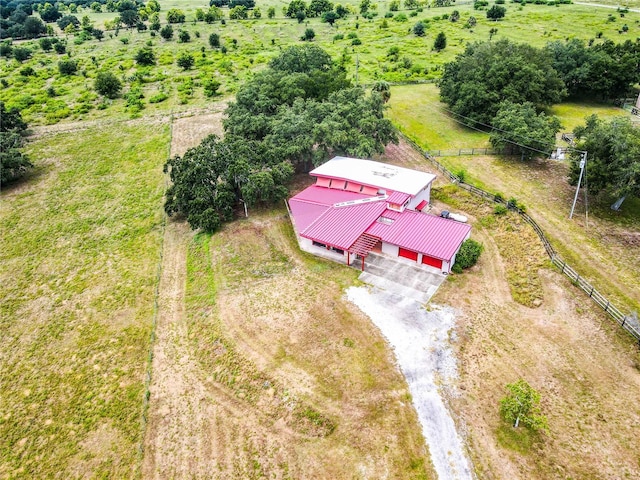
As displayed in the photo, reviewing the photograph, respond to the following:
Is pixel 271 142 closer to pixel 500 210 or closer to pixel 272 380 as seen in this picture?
pixel 500 210

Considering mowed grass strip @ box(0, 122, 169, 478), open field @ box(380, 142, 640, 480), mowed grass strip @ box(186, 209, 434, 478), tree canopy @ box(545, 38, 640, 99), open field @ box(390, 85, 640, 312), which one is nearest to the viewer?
open field @ box(380, 142, 640, 480)

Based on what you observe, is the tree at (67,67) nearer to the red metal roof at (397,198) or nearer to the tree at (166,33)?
the tree at (166,33)

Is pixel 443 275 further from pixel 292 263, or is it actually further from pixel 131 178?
pixel 131 178

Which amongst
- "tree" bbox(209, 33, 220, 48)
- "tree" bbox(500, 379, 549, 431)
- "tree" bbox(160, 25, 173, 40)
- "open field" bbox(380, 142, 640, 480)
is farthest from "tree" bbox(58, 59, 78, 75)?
"tree" bbox(500, 379, 549, 431)

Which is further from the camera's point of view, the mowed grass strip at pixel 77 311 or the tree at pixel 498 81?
the tree at pixel 498 81

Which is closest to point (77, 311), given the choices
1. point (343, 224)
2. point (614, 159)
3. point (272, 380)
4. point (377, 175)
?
point (272, 380)

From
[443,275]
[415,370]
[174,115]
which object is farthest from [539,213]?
[174,115]

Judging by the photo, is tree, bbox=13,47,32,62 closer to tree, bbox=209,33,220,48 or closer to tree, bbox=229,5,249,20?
tree, bbox=209,33,220,48

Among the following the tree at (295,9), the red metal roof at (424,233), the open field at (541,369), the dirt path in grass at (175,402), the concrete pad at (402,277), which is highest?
the tree at (295,9)

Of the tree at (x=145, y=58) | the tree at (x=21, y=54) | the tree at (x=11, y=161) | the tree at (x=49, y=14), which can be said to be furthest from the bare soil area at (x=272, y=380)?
the tree at (x=49, y=14)
